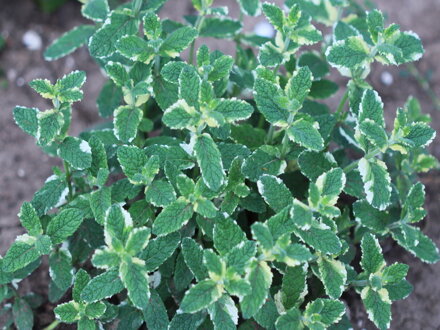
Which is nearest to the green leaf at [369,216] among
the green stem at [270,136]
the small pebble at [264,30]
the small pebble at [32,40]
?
the green stem at [270,136]

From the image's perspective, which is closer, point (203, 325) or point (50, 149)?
point (203, 325)

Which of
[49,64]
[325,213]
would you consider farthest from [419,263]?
[49,64]

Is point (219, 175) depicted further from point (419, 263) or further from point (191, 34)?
point (419, 263)

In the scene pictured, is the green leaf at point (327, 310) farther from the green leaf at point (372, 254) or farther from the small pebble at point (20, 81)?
the small pebble at point (20, 81)

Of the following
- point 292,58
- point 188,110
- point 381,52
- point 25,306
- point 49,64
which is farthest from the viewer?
point 49,64

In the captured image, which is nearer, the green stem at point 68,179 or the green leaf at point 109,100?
the green stem at point 68,179

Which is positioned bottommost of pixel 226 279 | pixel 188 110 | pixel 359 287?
pixel 359 287
